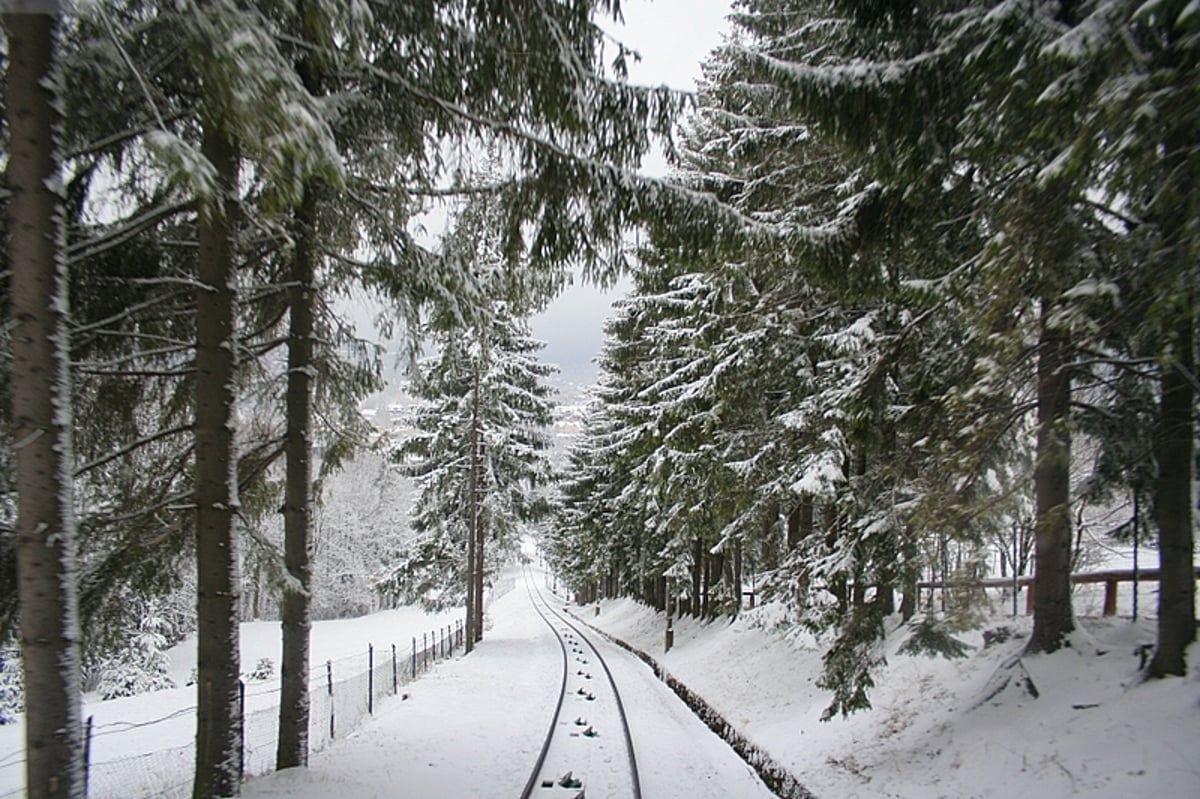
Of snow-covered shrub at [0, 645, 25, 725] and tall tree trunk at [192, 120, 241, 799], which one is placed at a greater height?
tall tree trunk at [192, 120, 241, 799]

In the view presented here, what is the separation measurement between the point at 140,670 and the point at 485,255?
2247 cm

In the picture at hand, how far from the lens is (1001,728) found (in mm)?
6059

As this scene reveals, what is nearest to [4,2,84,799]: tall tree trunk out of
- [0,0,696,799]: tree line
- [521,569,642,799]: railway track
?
[0,0,696,799]: tree line

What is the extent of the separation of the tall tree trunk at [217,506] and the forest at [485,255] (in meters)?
0.03

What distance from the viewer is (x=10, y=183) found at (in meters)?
3.43

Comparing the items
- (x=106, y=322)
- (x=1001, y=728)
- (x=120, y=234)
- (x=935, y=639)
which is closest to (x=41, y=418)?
(x=106, y=322)

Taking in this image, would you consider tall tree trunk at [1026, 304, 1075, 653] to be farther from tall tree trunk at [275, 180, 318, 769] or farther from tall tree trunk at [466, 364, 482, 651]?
tall tree trunk at [466, 364, 482, 651]

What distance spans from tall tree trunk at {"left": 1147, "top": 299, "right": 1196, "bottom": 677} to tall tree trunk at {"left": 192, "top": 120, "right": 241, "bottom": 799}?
25.2ft

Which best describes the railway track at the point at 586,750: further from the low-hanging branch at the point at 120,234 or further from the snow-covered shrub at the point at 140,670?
the snow-covered shrub at the point at 140,670

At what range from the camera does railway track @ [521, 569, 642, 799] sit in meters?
7.28


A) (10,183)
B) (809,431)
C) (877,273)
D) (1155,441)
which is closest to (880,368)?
(877,273)

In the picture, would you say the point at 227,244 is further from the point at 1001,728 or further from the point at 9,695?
the point at 9,695

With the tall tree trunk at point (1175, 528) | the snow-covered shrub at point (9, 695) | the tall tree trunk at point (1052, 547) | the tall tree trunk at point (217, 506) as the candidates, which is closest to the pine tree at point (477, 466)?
the snow-covered shrub at point (9, 695)

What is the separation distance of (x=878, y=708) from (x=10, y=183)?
9.80 m
